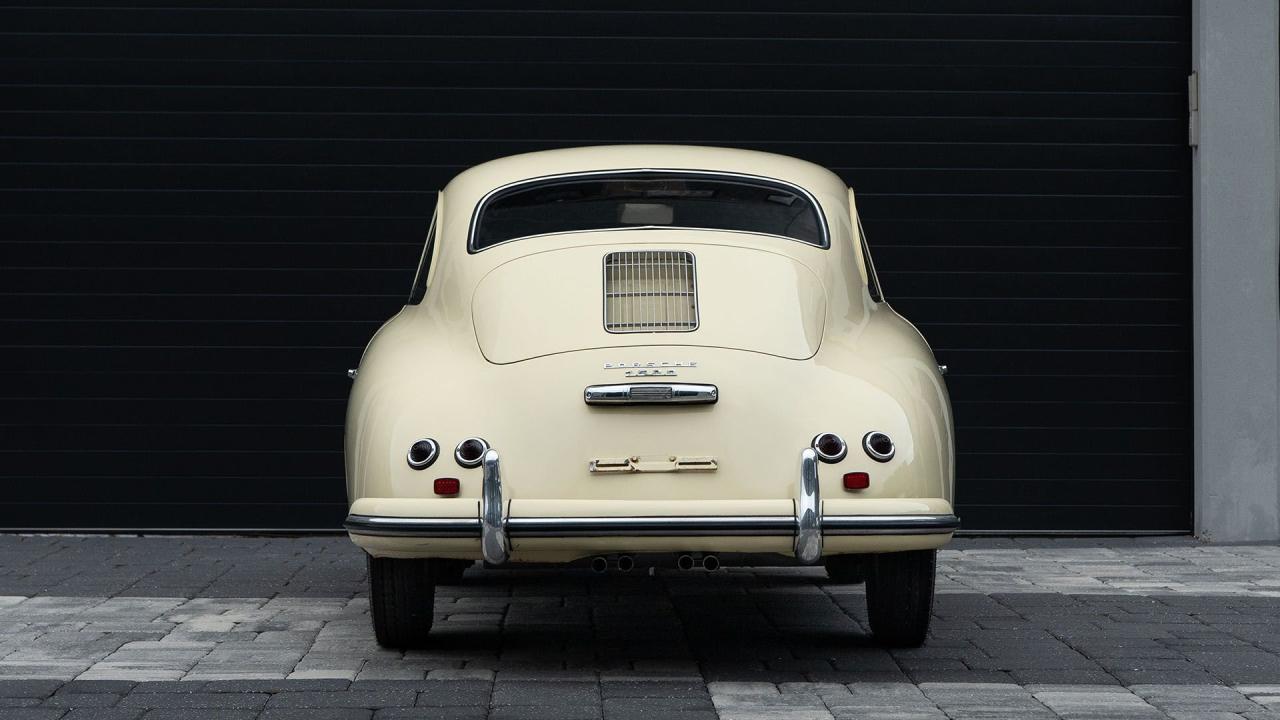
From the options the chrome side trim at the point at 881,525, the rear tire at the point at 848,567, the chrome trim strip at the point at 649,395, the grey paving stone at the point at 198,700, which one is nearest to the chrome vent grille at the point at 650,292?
the chrome trim strip at the point at 649,395

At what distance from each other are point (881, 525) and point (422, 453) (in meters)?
1.43

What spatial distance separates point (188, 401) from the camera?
31.0 feet

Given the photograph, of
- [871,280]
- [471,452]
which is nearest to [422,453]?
[471,452]

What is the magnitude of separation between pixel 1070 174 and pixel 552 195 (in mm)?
Result: 4805

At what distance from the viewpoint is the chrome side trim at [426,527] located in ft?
15.5

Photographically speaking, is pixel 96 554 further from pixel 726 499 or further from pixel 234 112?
pixel 726 499

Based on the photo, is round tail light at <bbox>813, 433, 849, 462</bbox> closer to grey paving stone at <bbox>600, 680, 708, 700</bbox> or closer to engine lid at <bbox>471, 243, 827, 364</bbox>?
engine lid at <bbox>471, 243, 827, 364</bbox>

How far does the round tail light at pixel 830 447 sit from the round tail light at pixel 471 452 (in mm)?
1026

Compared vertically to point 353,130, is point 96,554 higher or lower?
lower

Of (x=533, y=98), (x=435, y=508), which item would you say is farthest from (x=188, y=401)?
(x=435, y=508)

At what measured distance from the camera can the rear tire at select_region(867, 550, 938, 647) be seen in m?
5.34

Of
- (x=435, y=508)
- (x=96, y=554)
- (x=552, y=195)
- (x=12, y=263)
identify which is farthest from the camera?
(x=12, y=263)

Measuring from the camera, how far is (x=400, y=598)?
536 centimetres

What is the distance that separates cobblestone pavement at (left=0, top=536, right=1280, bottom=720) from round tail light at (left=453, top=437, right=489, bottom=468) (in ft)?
2.33
